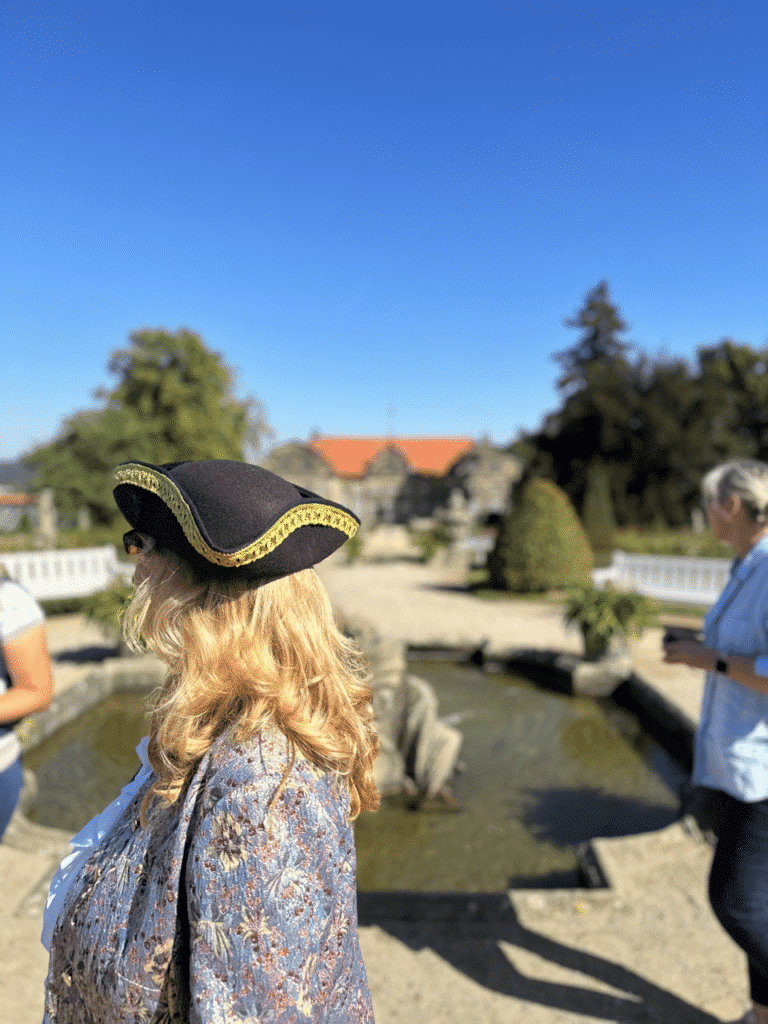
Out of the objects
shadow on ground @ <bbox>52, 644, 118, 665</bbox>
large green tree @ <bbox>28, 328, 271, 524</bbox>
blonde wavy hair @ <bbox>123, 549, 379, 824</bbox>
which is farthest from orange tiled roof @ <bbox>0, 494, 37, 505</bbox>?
blonde wavy hair @ <bbox>123, 549, 379, 824</bbox>

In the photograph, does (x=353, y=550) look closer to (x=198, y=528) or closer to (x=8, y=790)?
(x=8, y=790)

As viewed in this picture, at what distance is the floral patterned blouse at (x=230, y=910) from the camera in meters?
1.03

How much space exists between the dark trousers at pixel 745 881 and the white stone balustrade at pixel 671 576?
9.83 metres

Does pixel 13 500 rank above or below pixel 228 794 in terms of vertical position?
below

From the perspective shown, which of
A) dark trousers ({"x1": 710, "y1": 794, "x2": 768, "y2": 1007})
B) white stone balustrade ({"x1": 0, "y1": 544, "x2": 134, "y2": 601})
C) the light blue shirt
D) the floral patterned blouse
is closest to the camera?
the floral patterned blouse

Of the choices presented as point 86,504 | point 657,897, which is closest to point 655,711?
point 657,897

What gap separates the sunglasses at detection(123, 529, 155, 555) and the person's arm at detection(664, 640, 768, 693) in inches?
78.4

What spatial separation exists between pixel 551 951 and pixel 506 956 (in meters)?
0.22

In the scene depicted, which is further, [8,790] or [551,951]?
[551,951]

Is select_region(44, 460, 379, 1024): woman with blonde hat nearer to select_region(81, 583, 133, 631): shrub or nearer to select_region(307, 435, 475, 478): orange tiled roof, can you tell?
select_region(81, 583, 133, 631): shrub

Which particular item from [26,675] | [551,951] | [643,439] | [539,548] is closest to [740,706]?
[551,951]

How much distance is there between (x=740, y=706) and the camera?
2.40m

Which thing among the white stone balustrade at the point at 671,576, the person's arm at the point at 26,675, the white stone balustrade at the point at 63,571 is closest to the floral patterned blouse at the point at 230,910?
the person's arm at the point at 26,675

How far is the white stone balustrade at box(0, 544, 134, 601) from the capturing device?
12734 mm
